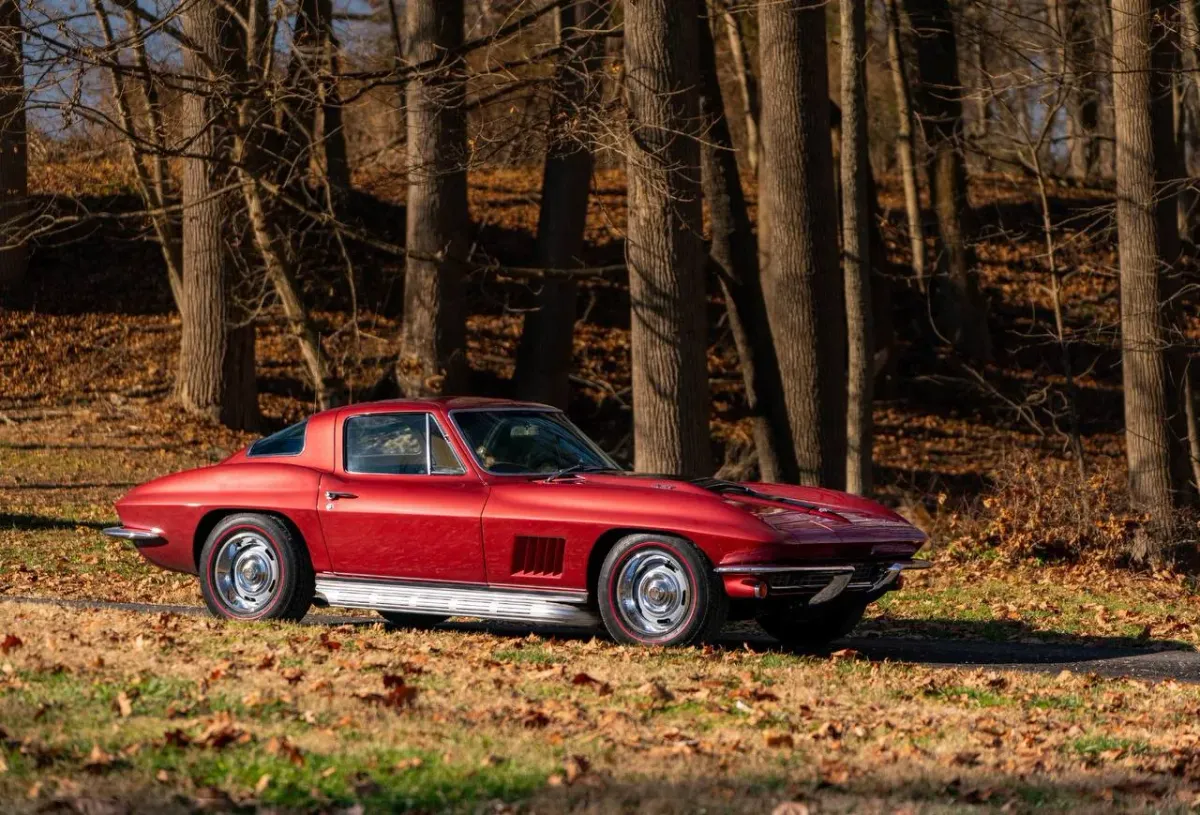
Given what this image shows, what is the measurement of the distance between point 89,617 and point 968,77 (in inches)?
1453

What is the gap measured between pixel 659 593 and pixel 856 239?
35.7ft

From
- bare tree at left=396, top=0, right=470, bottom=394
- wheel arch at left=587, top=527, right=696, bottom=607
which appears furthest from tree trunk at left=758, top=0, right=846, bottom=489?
wheel arch at left=587, top=527, right=696, bottom=607

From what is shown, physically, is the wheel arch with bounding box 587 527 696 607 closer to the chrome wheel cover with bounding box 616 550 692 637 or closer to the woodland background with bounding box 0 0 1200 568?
the chrome wheel cover with bounding box 616 550 692 637

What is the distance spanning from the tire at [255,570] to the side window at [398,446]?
0.64 m

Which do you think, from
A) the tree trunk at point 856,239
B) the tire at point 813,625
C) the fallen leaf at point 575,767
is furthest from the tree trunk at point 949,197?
the fallen leaf at point 575,767

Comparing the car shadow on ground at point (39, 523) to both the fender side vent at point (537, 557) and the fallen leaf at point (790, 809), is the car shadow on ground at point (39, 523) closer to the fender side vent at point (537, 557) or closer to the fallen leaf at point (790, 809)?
the fender side vent at point (537, 557)

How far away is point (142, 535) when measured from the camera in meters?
10.3

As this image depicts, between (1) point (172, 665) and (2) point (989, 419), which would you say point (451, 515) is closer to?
(1) point (172, 665)

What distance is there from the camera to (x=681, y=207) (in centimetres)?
1495

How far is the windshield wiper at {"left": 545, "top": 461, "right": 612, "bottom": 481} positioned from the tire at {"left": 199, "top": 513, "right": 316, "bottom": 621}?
5.51 feet

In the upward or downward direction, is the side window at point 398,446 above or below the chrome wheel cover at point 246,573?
above

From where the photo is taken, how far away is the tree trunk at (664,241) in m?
14.8

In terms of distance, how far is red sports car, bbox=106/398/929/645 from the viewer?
8.79 meters

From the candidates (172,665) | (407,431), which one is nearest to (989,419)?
(407,431)
